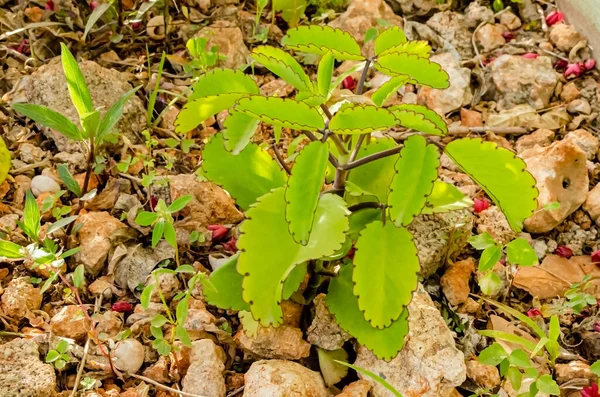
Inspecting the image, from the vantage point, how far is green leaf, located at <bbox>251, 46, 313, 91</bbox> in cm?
114

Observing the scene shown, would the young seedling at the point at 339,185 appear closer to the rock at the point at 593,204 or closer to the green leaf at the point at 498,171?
the green leaf at the point at 498,171

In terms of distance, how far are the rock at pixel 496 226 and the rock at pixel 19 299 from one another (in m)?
1.07

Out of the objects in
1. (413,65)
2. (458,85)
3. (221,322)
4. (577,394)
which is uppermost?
(413,65)

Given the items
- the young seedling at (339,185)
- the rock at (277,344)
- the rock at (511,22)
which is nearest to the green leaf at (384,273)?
the young seedling at (339,185)

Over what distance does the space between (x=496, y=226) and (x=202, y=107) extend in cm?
85

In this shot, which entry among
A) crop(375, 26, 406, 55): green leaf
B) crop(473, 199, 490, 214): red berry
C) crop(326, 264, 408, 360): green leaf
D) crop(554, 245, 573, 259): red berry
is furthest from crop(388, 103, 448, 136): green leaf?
crop(554, 245, 573, 259): red berry

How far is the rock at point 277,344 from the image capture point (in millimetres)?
1298

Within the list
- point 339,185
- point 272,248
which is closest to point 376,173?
point 339,185

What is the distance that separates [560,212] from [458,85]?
0.55m

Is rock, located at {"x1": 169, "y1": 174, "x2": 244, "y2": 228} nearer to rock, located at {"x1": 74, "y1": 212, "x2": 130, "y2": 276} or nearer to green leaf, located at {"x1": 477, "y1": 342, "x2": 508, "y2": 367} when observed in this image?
rock, located at {"x1": 74, "y1": 212, "x2": 130, "y2": 276}

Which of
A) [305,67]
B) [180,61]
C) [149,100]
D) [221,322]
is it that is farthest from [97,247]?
[305,67]

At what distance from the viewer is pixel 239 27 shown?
84.0 inches

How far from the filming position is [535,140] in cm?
187

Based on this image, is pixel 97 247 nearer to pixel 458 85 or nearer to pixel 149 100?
pixel 149 100
